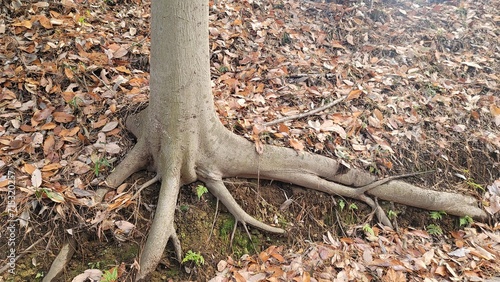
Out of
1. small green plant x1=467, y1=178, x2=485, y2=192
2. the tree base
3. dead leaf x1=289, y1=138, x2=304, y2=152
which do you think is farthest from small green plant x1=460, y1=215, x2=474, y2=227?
dead leaf x1=289, y1=138, x2=304, y2=152

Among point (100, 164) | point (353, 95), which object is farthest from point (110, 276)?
point (353, 95)

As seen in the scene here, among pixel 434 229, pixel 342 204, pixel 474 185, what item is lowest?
pixel 434 229

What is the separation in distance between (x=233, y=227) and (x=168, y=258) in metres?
0.64

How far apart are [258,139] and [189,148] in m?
0.73

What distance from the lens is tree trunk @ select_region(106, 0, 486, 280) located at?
3.02 metres

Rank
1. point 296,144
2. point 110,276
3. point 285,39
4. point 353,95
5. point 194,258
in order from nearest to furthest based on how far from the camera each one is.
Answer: point 110,276 < point 194,258 < point 296,144 < point 353,95 < point 285,39

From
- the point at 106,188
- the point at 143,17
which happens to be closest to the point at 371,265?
the point at 106,188

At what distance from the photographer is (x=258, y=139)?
375 centimetres

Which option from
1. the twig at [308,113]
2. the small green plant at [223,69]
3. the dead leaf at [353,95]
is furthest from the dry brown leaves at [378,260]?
the small green plant at [223,69]

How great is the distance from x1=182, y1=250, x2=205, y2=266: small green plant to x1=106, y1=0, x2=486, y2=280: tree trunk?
0.07 m

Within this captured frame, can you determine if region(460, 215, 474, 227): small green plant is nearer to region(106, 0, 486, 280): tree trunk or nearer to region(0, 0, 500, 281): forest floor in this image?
region(0, 0, 500, 281): forest floor

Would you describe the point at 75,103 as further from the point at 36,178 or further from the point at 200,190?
the point at 200,190

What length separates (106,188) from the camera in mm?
3338

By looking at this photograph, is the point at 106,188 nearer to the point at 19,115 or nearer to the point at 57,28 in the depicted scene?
the point at 19,115
